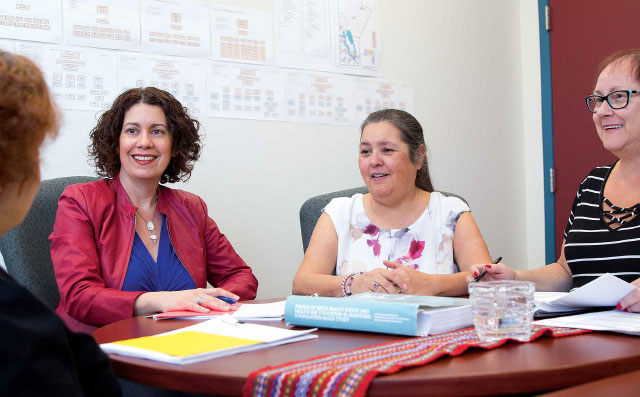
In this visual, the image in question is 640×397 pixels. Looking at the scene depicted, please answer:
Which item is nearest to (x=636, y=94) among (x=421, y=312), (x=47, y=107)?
(x=421, y=312)

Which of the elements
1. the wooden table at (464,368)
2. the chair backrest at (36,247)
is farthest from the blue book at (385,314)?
the chair backrest at (36,247)

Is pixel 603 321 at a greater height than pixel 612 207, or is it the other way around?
pixel 612 207

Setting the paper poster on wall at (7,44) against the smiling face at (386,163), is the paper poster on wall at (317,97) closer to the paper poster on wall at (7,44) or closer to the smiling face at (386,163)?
the smiling face at (386,163)

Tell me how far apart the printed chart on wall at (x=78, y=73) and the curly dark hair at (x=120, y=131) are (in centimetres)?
21

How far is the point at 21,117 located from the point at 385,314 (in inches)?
27.2

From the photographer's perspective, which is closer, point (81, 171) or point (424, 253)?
point (424, 253)

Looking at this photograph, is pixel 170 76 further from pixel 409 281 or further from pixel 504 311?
pixel 504 311

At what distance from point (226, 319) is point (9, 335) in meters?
0.61

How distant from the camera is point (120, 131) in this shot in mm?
2311

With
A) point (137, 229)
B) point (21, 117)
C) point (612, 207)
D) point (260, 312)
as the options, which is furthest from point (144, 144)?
point (612, 207)

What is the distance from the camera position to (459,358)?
96 centimetres

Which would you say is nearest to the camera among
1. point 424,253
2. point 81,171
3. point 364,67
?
point 424,253

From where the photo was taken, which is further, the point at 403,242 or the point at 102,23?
the point at 102,23

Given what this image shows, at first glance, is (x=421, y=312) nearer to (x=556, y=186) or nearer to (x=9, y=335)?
(x=9, y=335)
